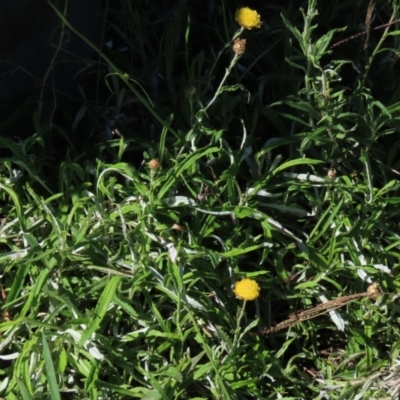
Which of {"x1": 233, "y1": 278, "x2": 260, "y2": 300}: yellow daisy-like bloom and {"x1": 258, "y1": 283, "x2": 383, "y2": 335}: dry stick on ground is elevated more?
{"x1": 233, "y1": 278, "x2": 260, "y2": 300}: yellow daisy-like bloom

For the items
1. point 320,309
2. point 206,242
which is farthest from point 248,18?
point 320,309

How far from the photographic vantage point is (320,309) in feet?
5.50

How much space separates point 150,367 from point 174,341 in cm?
8

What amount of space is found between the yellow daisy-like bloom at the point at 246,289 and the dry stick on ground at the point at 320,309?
131 millimetres

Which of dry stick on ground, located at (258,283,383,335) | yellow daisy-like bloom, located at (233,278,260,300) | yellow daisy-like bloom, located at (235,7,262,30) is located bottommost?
dry stick on ground, located at (258,283,383,335)

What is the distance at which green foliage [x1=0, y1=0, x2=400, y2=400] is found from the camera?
61.7 inches

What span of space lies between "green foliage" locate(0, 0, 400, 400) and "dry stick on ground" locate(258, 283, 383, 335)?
3 centimetres

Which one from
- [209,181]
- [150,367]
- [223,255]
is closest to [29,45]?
[209,181]

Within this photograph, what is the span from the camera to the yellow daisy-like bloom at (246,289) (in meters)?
1.55

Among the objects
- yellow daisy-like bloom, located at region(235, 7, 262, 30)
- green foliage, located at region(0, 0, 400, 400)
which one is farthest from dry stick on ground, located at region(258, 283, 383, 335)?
yellow daisy-like bloom, located at region(235, 7, 262, 30)

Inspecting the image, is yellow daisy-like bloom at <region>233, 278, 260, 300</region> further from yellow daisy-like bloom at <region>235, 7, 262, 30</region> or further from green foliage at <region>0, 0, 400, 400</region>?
yellow daisy-like bloom at <region>235, 7, 262, 30</region>

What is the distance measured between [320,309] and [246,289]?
23 cm

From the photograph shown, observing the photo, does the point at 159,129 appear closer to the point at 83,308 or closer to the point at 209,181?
the point at 209,181

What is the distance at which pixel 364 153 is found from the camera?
178cm
